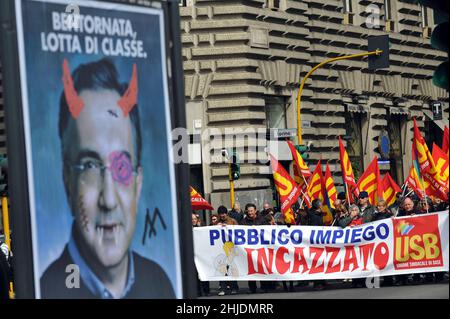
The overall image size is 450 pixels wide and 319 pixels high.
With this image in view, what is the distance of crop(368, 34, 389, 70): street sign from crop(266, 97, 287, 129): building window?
303 centimetres

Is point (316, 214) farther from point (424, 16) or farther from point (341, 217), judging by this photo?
point (424, 16)

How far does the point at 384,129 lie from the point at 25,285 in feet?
119

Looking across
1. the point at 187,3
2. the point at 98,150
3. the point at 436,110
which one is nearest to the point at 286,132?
the point at 187,3

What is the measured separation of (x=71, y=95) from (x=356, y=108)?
1330 inches

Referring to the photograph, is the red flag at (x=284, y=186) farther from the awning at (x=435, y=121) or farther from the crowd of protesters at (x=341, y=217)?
the awning at (x=435, y=121)

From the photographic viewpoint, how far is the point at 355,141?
3900 centimetres

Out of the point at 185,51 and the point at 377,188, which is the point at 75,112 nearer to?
the point at 377,188

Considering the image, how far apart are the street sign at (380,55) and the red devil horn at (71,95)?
26770 mm

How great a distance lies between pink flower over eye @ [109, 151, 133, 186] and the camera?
5.15m

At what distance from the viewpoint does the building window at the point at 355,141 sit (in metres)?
38.5

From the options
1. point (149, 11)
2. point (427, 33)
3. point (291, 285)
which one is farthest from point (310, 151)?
point (149, 11)

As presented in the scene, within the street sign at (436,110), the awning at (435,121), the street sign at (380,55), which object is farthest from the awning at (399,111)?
the street sign at (380,55)

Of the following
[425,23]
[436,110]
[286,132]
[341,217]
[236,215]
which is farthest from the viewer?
[425,23]

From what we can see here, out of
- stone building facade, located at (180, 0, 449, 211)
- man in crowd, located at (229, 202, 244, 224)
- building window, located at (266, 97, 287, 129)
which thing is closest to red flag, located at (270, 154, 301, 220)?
man in crowd, located at (229, 202, 244, 224)
